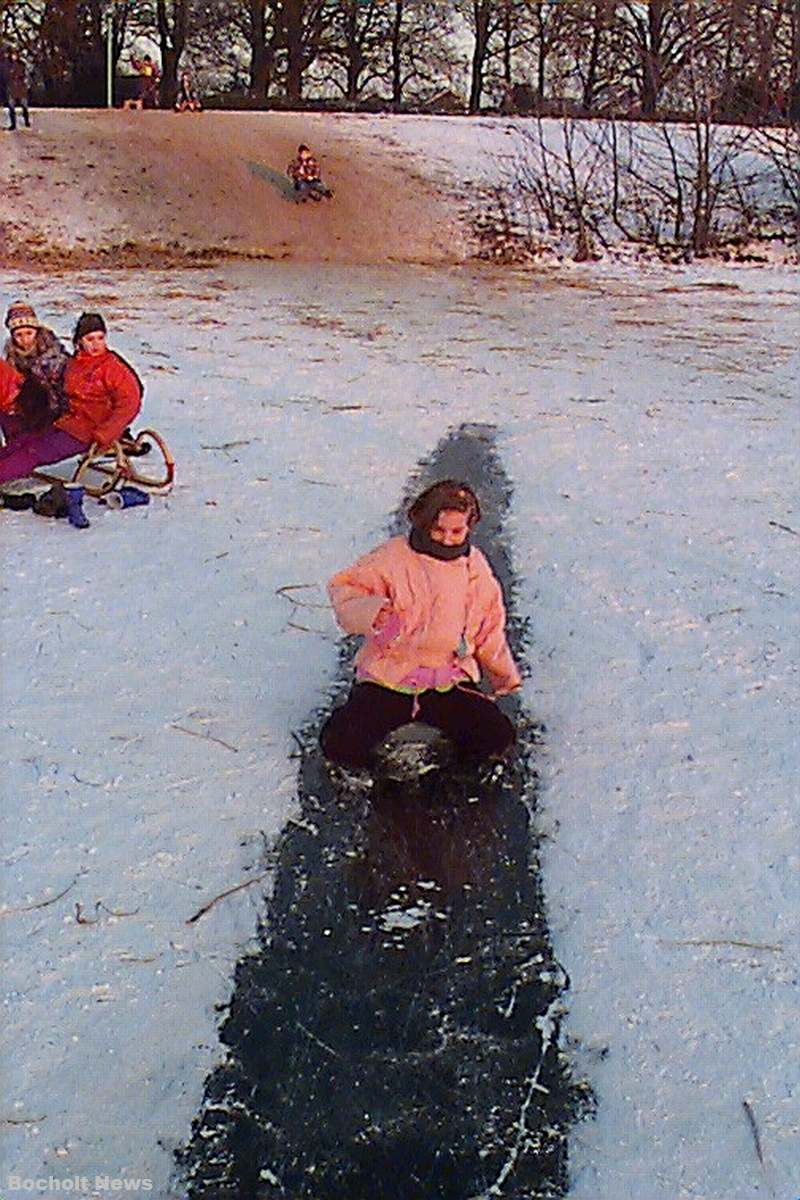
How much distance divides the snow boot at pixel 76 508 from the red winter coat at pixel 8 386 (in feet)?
2.32

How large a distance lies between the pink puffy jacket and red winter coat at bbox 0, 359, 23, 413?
3257 millimetres

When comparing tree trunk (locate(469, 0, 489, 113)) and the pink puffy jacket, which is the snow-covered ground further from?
tree trunk (locate(469, 0, 489, 113))

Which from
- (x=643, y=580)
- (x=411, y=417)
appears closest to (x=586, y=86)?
(x=411, y=417)

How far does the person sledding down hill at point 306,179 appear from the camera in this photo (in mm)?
18625

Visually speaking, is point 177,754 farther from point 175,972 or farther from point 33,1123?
point 33,1123

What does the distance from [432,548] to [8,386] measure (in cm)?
346

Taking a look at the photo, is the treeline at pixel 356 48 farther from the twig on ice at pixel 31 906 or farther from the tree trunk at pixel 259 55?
the twig on ice at pixel 31 906

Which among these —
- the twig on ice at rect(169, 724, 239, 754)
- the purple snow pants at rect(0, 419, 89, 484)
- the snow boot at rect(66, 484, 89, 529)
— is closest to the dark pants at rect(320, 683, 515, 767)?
the twig on ice at rect(169, 724, 239, 754)

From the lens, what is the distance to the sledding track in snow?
7.68 ft

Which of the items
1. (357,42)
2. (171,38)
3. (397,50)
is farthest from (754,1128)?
(397,50)

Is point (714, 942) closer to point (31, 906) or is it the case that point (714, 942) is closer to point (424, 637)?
point (424, 637)

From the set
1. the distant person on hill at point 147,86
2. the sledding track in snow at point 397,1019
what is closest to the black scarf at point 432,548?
the sledding track in snow at point 397,1019

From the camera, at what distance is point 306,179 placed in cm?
1869

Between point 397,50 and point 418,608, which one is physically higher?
point 397,50
